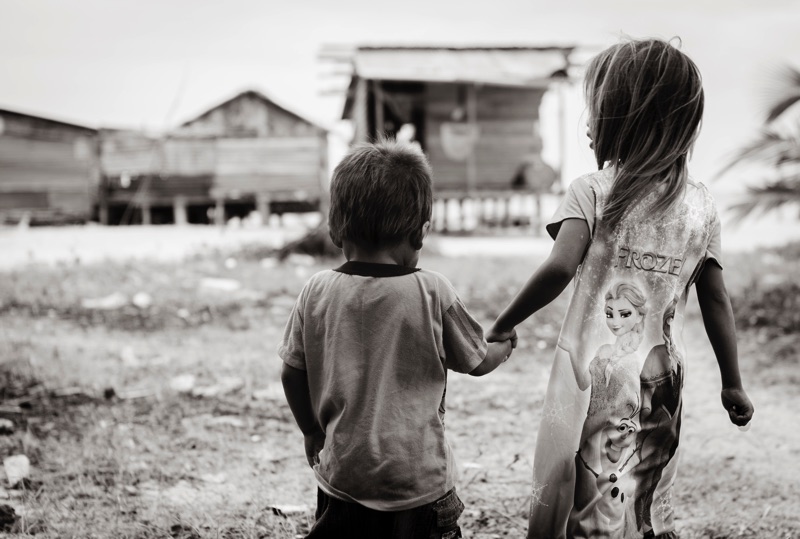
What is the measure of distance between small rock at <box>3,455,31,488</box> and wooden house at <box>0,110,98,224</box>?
66.1ft

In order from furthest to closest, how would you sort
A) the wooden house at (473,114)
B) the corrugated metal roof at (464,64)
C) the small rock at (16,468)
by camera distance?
the wooden house at (473,114)
the corrugated metal roof at (464,64)
the small rock at (16,468)

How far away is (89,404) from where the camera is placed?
3.67m

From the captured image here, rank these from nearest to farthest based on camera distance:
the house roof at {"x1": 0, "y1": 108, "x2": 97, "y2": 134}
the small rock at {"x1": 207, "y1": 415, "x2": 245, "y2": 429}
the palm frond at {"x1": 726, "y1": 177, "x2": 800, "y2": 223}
Result: the small rock at {"x1": 207, "y1": 415, "x2": 245, "y2": 429} < the palm frond at {"x1": 726, "y1": 177, "x2": 800, "y2": 223} < the house roof at {"x1": 0, "y1": 108, "x2": 97, "y2": 134}

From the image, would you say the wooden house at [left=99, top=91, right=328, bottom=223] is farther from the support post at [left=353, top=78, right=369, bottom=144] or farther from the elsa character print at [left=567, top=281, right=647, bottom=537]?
the elsa character print at [left=567, top=281, right=647, bottom=537]

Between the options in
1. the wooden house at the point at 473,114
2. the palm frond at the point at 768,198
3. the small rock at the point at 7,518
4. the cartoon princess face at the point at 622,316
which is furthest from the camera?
the wooden house at the point at 473,114

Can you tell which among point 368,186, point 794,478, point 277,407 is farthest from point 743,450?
point 368,186

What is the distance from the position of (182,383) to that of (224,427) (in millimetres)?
769

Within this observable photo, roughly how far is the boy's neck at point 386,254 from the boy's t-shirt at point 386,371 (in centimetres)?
2

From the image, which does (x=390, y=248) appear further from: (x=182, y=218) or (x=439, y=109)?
(x=182, y=218)

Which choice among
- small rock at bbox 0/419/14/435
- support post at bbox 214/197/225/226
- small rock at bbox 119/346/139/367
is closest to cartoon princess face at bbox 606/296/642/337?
small rock at bbox 0/419/14/435

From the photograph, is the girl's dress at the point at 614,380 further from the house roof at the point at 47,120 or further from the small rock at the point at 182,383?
the house roof at the point at 47,120

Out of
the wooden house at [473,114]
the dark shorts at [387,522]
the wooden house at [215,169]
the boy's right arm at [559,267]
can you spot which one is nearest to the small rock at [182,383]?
the dark shorts at [387,522]

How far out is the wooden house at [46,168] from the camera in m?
21.4

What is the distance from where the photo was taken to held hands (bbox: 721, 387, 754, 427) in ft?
6.22
